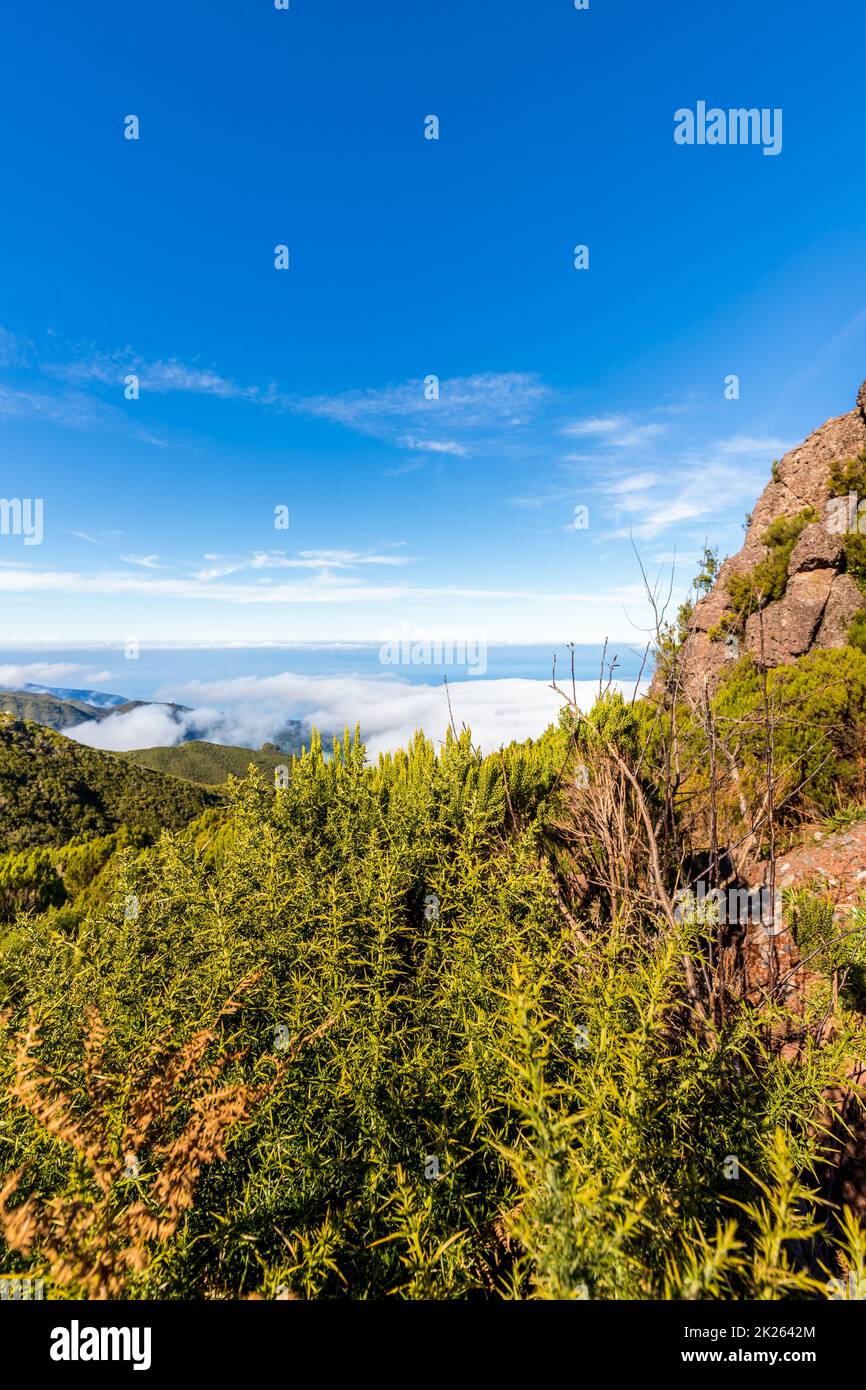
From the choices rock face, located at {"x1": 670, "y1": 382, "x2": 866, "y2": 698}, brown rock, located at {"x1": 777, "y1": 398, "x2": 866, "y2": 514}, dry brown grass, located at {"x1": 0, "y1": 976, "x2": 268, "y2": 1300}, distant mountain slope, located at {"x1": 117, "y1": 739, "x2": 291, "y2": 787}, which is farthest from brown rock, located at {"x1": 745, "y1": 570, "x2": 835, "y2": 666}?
distant mountain slope, located at {"x1": 117, "y1": 739, "x2": 291, "y2": 787}

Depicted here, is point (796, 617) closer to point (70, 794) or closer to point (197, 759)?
point (70, 794)

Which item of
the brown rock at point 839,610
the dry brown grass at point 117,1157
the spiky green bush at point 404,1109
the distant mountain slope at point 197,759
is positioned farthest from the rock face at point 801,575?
the distant mountain slope at point 197,759

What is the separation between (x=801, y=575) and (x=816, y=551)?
74 cm

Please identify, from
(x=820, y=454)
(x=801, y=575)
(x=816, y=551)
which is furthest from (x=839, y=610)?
(x=820, y=454)

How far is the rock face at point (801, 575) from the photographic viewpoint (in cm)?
1316

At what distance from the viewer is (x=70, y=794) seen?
4003 centimetres

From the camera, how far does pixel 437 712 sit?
551cm

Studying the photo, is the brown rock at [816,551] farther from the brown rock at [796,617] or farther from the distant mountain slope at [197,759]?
the distant mountain slope at [197,759]

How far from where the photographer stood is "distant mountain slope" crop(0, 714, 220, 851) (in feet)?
114

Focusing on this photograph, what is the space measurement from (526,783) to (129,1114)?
14.0ft

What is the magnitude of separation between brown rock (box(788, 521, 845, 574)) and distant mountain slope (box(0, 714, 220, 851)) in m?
36.8
